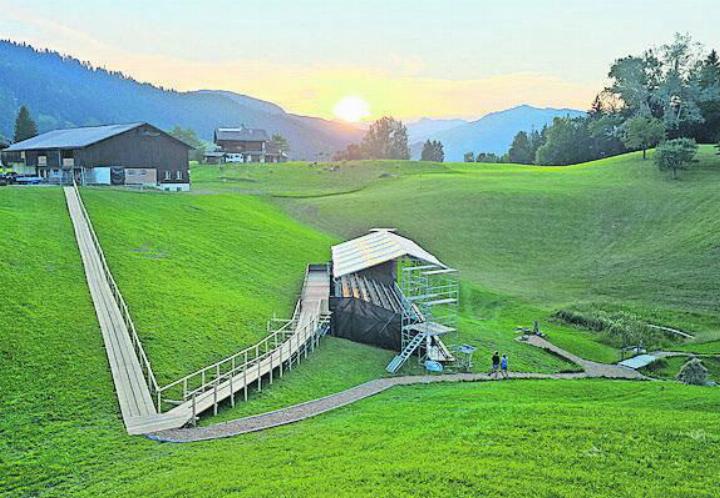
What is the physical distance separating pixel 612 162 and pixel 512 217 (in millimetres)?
35257

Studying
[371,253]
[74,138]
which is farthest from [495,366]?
[74,138]

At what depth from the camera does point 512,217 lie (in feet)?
200

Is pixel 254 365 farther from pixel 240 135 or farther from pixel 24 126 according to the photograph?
pixel 240 135

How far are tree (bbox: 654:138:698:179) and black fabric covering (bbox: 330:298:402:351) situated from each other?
183ft

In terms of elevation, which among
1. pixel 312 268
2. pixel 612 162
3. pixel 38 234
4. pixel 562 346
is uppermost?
pixel 612 162

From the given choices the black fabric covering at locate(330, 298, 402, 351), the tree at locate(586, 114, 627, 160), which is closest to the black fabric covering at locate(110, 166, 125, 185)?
the black fabric covering at locate(330, 298, 402, 351)

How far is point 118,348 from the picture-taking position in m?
20.6

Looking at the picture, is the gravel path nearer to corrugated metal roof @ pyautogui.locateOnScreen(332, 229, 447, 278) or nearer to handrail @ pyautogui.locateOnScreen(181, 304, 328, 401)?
handrail @ pyautogui.locateOnScreen(181, 304, 328, 401)

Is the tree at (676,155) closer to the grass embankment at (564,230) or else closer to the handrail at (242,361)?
the grass embankment at (564,230)

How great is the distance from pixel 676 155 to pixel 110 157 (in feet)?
206

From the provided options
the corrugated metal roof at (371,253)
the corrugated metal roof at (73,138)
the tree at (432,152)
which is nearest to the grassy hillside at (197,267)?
the corrugated metal roof at (371,253)

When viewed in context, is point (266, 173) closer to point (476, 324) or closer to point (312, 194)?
point (312, 194)

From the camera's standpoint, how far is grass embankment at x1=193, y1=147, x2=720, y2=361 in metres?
39.0

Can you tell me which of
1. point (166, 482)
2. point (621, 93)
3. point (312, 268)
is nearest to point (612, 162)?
point (621, 93)
